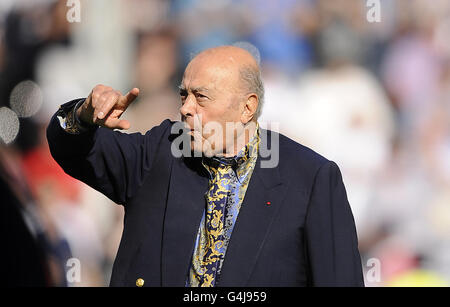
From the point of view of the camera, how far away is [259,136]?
3.24 metres

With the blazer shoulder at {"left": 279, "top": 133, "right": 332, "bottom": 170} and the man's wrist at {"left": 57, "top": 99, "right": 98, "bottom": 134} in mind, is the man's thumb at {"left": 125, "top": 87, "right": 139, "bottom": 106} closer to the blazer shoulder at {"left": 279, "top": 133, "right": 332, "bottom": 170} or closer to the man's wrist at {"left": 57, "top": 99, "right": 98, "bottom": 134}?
the man's wrist at {"left": 57, "top": 99, "right": 98, "bottom": 134}

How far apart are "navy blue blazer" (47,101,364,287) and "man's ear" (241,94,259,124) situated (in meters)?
0.24

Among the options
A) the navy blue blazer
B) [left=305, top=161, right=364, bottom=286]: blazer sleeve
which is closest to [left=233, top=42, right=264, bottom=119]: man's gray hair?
the navy blue blazer

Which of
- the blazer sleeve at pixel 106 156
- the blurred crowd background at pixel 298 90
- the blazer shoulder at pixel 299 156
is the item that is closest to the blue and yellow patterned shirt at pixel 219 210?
the blazer shoulder at pixel 299 156

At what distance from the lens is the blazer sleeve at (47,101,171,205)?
113 inches

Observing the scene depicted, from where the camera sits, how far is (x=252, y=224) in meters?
2.96

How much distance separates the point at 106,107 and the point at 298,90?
2.55m

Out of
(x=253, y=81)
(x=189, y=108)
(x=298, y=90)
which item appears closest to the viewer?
(x=189, y=108)

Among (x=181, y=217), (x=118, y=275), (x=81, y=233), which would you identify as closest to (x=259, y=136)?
(x=181, y=217)

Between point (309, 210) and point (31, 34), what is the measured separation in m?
2.99

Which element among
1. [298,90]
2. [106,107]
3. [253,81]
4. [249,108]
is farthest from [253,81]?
[298,90]

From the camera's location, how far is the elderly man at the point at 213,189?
9.50 ft

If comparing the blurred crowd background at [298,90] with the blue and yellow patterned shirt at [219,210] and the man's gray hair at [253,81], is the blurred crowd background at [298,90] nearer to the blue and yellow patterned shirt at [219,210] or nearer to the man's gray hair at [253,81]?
the man's gray hair at [253,81]

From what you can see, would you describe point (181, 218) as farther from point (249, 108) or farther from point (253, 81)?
point (253, 81)
